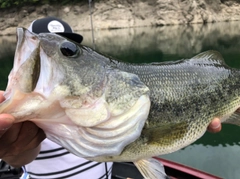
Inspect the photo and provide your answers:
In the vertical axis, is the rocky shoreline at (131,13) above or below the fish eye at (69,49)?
below

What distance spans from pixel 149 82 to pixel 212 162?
6081 millimetres

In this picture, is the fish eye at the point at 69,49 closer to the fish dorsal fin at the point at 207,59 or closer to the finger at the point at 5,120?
the finger at the point at 5,120

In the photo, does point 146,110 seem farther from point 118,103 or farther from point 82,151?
point 82,151

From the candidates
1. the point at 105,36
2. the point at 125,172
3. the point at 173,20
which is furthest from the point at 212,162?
the point at 173,20

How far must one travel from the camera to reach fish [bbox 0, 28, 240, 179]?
1583 millimetres

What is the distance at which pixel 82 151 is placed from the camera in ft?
5.84

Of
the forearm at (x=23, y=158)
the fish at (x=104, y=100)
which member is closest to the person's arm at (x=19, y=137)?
the fish at (x=104, y=100)

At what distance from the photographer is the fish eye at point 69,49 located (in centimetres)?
171

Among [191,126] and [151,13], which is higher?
[191,126]

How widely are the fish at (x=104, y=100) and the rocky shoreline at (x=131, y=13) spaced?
41701mm

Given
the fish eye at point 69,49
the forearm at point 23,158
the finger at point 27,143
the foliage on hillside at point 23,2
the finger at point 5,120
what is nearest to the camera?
the finger at point 5,120

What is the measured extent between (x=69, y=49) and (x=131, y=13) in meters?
43.9

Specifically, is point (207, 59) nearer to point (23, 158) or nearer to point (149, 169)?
point (149, 169)

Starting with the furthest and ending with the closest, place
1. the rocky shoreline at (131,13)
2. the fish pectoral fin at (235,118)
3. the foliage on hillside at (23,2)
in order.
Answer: the foliage on hillside at (23,2)
the rocky shoreline at (131,13)
the fish pectoral fin at (235,118)
